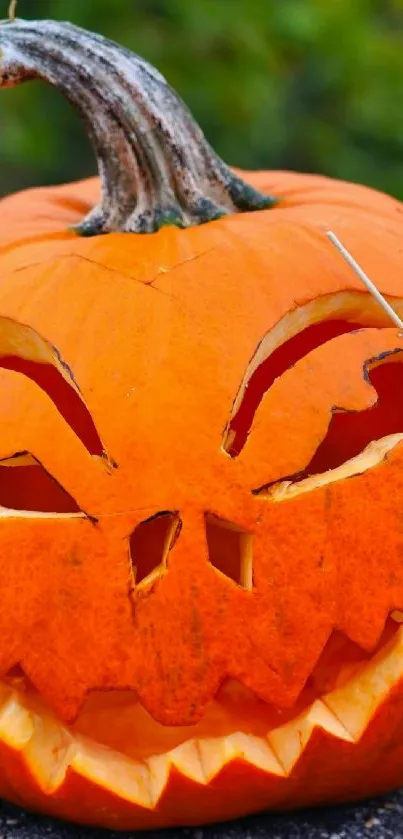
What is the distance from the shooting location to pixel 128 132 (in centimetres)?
215

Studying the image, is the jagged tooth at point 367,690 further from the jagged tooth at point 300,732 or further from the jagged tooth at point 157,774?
the jagged tooth at point 157,774

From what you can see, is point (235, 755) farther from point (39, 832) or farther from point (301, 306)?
point (301, 306)

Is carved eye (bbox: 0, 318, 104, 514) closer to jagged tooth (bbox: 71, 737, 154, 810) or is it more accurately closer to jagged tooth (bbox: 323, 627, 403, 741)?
jagged tooth (bbox: 71, 737, 154, 810)

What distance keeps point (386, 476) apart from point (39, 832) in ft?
2.79

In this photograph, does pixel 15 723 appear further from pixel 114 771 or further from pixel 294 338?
pixel 294 338

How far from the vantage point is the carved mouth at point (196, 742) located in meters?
1.81

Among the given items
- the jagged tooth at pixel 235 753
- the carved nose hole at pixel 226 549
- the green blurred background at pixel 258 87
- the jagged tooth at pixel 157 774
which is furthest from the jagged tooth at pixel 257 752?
the green blurred background at pixel 258 87

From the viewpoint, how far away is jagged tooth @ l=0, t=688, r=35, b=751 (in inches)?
72.1

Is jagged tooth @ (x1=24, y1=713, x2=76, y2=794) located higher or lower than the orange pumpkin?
lower

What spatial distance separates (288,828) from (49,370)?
873mm

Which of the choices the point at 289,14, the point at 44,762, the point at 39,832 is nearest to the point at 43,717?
the point at 44,762

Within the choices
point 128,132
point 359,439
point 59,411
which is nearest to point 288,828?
point 359,439

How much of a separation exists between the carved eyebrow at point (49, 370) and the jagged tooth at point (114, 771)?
479 mm

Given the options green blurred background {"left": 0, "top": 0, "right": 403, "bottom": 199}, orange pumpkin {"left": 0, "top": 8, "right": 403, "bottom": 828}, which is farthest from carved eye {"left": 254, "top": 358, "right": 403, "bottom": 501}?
green blurred background {"left": 0, "top": 0, "right": 403, "bottom": 199}
